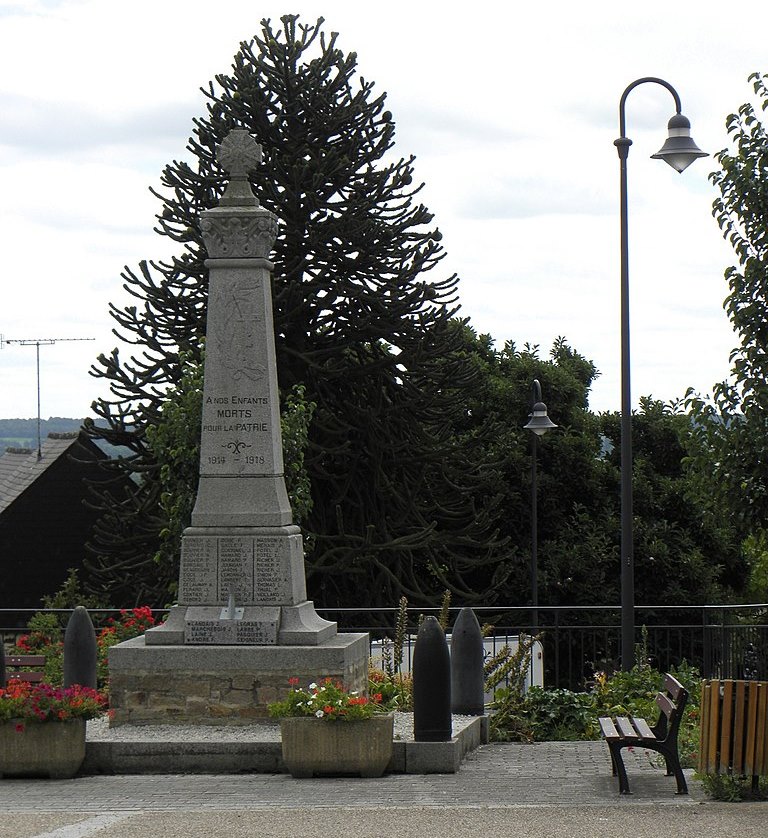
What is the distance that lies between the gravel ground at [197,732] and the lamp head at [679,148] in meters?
6.76

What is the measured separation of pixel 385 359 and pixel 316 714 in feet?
38.2

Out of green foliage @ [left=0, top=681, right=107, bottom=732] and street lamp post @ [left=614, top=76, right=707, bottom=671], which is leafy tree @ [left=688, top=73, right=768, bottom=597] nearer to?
street lamp post @ [left=614, top=76, right=707, bottom=671]

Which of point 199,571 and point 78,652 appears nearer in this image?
point 199,571

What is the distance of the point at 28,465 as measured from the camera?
3819 centimetres

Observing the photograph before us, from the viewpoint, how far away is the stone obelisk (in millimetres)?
13172

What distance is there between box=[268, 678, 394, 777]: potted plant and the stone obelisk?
4.88 ft

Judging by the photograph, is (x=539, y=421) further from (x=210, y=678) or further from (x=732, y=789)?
(x=732, y=789)

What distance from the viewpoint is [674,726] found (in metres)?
10.7

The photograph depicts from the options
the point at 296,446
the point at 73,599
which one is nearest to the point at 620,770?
the point at 296,446

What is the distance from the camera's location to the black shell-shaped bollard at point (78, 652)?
1434cm

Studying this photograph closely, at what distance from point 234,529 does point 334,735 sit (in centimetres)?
256

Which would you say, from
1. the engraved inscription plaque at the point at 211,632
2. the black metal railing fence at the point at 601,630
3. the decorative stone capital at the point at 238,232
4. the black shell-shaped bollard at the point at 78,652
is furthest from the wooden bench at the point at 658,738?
the black shell-shaped bollard at the point at 78,652

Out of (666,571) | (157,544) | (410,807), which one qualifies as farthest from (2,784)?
(666,571)

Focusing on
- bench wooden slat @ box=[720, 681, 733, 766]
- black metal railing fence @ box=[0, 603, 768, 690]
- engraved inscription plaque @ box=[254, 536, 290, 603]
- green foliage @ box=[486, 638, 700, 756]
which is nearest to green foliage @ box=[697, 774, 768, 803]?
bench wooden slat @ box=[720, 681, 733, 766]
